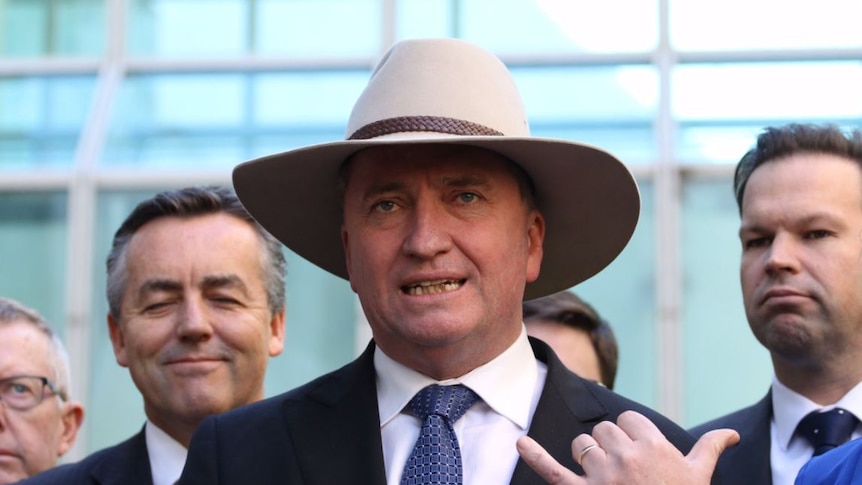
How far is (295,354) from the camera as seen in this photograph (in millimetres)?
8859

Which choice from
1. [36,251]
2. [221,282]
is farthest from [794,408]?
[36,251]

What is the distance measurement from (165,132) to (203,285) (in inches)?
224

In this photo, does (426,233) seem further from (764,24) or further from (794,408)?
Result: (764,24)

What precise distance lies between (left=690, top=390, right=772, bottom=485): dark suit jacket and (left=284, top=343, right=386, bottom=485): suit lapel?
1054 mm

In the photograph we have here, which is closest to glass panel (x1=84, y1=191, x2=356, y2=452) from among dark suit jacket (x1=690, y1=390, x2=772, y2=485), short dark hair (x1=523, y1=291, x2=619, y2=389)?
short dark hair (x1=523, y1=291, x2=619, y2=389)

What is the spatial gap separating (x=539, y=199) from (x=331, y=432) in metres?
0.74

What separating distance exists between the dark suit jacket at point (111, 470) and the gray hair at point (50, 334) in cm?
78

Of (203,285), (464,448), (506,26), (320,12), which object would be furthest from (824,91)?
(464,448)

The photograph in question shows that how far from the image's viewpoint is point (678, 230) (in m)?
8.95

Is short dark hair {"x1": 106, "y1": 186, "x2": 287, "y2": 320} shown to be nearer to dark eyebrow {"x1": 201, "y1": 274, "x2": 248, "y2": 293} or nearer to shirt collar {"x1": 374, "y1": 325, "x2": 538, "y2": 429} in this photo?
dark eyebrow {"x1": 201, "y1": 274, "x2": 248, "y2": 293}

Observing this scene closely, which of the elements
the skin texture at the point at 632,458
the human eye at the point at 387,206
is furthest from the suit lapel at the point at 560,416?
the human eye at the point at 387,206

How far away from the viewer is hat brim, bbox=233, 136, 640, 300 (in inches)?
135

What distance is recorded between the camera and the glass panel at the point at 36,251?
923 centimetres

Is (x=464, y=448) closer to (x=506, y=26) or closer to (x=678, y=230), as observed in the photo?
(x=678, y=230)
